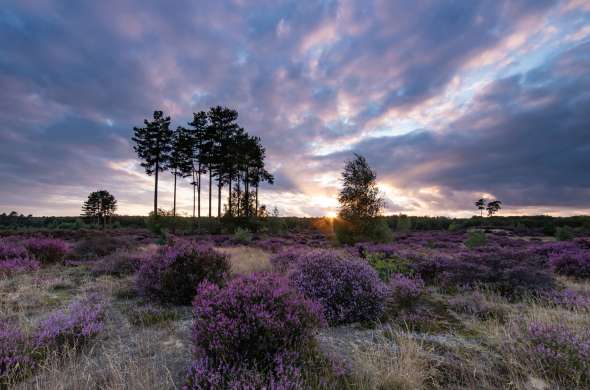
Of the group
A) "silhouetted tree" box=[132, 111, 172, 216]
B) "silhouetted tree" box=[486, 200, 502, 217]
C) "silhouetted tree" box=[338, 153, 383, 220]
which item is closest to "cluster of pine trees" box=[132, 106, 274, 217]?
"silhouetted tree" box=[132, 111, 172, 216]

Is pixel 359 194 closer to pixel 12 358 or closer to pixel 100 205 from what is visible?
pixel 12 358

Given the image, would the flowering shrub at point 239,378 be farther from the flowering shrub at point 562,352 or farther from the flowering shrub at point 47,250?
the flowering shrub at point 47,250

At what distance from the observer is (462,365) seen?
3.39m

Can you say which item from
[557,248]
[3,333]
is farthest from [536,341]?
[557,248]

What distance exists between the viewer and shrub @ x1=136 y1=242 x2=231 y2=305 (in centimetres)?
635

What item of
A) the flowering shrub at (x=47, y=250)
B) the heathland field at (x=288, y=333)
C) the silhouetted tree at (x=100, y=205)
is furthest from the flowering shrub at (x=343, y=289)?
the silhouetted tree at (x=100, y=205)

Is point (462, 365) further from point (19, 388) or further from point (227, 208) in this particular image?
point (227, 208)

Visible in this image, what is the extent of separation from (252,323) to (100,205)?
74229 mm

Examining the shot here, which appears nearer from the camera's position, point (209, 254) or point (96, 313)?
point (96, 313)

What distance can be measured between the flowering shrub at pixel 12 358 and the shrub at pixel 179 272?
255cm

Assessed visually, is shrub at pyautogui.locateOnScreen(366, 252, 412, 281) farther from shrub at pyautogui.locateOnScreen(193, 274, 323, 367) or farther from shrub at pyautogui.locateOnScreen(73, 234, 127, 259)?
shrub at pyautogui.locateOnScreen(73, 234, 127, 259)

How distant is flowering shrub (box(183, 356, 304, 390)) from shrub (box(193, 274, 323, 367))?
0.14 m

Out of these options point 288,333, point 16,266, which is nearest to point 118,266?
point 16,266

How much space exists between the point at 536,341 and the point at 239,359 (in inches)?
145
